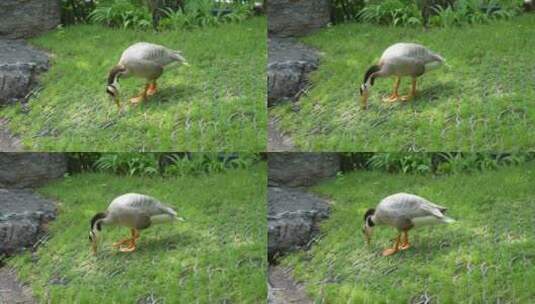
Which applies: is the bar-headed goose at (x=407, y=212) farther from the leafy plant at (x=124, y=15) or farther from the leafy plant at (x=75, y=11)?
the leafy plant at (x=75, y=11)

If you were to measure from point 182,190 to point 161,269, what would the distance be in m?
0.47

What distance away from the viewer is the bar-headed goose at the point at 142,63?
5.85 metres

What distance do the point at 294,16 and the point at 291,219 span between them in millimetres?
1167

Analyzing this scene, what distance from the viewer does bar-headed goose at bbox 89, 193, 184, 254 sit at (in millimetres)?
5918

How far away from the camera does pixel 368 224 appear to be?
6.00 m

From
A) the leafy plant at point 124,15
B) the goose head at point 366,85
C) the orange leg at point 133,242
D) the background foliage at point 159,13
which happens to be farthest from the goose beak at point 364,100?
the orange leg at point 133,242

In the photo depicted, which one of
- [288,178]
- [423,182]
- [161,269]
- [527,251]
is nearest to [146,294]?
[161,269]

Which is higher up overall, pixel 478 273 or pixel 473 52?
pixel 473 52

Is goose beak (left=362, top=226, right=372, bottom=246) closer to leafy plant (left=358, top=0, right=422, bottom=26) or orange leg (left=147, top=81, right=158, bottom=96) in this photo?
leafy plant (left=358, top=0, right=422, bottom=26)

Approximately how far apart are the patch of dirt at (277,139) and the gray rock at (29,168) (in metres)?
1.19

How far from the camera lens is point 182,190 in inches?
242

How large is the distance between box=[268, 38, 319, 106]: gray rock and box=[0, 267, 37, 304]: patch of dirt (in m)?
1.77

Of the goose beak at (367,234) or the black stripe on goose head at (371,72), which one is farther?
the goose beak at (367,234)

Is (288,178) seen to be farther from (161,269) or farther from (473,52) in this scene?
(473,52)
